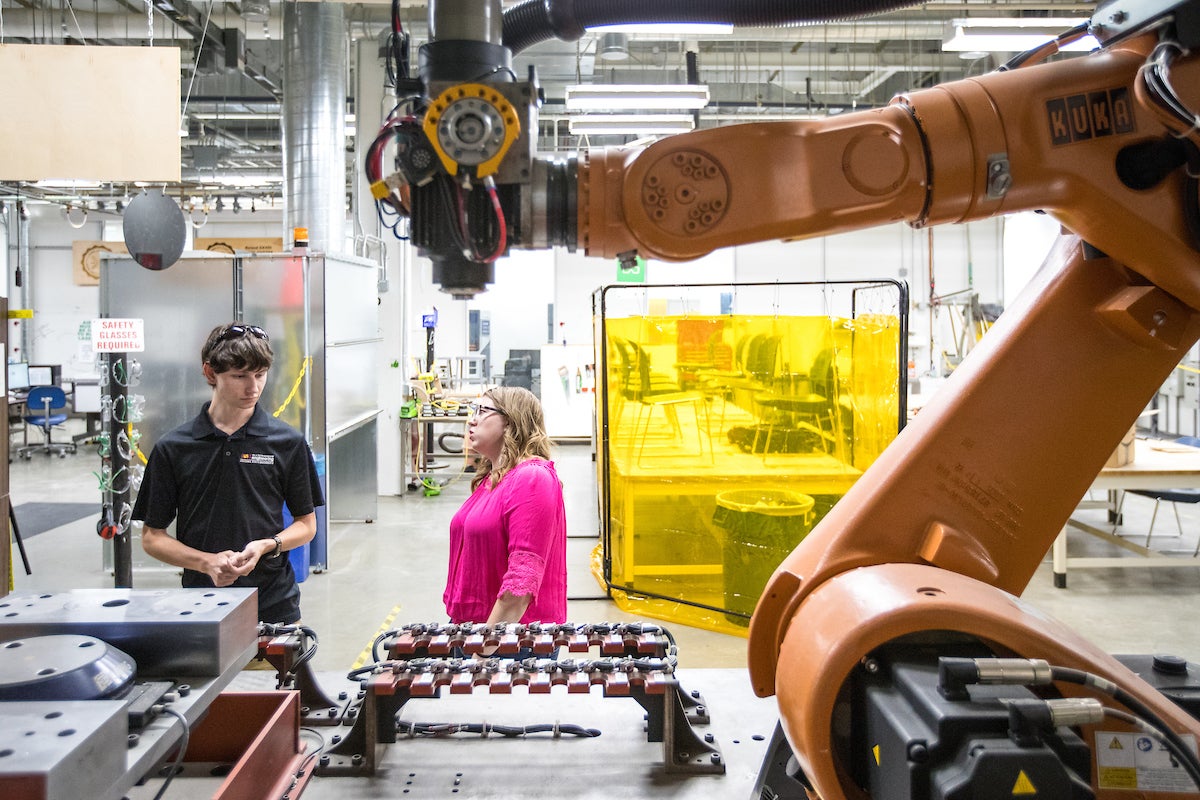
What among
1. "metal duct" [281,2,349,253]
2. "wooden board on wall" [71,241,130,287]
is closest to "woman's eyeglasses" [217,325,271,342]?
"metal duct" [281,2,349,253]

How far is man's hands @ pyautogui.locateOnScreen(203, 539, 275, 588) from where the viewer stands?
8.06 ft

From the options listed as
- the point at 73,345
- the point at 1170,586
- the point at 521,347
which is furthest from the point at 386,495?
the point at 73,345

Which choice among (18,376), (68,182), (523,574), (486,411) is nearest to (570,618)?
(486,411)

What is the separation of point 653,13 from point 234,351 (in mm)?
1869

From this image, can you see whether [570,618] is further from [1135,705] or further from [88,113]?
[1135,705]

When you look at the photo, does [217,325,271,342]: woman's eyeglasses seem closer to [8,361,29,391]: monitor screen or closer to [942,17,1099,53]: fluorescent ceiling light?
[942,17,1099,53]: fluorescent ceiling light

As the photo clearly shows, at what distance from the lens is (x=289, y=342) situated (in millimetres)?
5535

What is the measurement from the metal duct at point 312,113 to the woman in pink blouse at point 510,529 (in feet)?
14.4

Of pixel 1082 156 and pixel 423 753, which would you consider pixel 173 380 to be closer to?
pixel 423 753

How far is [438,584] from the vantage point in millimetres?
5562

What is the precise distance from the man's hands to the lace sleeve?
0.77m

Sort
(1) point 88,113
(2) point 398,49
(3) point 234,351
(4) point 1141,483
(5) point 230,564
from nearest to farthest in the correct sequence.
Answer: (2) point 398,49
(1) point 88,113
(5) point 230,564
(3) point 234,351
(4) point 1141,483

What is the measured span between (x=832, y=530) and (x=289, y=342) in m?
4.95

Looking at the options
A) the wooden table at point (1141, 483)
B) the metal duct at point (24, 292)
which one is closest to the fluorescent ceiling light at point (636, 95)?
the wooden table at point (1141, 483)
